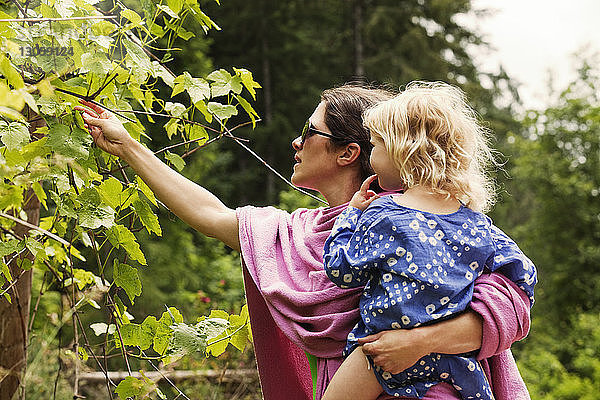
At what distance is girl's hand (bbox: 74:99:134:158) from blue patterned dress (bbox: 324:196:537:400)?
0.55 m

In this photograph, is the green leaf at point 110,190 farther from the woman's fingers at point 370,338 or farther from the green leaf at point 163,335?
A: the woman's fingers at point 370,338

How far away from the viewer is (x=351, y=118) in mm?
1839

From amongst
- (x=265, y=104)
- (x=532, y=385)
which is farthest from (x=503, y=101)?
(x=532, y=385)

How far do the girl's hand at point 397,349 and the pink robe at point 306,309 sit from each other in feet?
0.40

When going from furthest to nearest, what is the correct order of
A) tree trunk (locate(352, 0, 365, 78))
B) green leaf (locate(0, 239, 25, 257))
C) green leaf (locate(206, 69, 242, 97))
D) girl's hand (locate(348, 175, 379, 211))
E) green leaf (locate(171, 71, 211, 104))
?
1. tree trunk (locate(352, 0, 365, 78))
2. green leaf (locate(206, 69, 242, 97))
3. green leaf (locate(171, 71, 211, 104))
4. green leaf (locate(0, 239, 25, 257))
5. girl's hand (locate(348, 175, 379, 211))

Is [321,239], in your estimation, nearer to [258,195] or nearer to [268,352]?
[268,352]

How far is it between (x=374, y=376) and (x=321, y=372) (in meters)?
0.20

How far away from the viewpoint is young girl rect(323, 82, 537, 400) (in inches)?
56.8

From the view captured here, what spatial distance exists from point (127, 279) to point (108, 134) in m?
0.36

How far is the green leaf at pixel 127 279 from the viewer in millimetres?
1759

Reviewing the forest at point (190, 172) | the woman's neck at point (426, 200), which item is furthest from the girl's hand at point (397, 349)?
the forest at point (190, 172)

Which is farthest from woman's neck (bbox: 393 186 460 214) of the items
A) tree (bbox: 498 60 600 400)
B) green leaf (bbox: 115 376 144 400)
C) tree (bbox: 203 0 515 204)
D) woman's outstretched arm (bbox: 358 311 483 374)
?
tree (bbox: 203 0 515 204)

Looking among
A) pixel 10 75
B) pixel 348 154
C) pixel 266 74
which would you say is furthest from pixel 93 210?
pixel 266 74

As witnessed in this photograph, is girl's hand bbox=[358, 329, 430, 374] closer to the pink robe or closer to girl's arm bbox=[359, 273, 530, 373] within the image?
girl's arm bbox=[359, 273, 530, 373]
